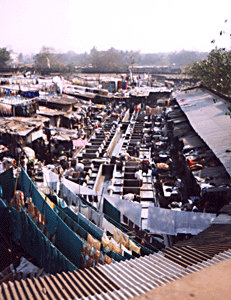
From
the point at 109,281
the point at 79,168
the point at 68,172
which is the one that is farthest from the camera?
the point at 79,168

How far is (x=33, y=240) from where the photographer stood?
8734mm

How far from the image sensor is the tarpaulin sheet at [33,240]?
7.64m

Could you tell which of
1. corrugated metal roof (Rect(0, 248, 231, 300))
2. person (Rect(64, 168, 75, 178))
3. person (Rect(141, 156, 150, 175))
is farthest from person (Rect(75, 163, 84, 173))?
corrugated metal roof (Rect(0, 248, 231, 300))

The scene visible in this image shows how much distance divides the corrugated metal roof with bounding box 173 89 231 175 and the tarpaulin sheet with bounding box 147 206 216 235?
274 cm

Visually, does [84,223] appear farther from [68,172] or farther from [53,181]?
[68,172]

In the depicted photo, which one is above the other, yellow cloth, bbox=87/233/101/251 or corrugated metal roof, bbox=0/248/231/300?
corrugated metal roof, bbox=0/248/231/300

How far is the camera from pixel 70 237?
790cm

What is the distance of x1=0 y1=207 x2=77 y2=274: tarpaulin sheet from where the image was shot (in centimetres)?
764

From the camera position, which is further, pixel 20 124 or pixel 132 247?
pixel 20 124

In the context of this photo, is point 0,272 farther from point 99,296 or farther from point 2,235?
point 99,296

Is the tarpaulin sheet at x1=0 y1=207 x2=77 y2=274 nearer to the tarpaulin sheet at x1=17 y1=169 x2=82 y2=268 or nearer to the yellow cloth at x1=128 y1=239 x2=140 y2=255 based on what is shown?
the tarpaulin sheet at x1=17 y1=169 x2=82 y2=268

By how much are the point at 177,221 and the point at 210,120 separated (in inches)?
458

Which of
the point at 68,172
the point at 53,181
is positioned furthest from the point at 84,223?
the point at 68,172

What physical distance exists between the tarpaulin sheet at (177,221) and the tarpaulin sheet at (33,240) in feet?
13.5
